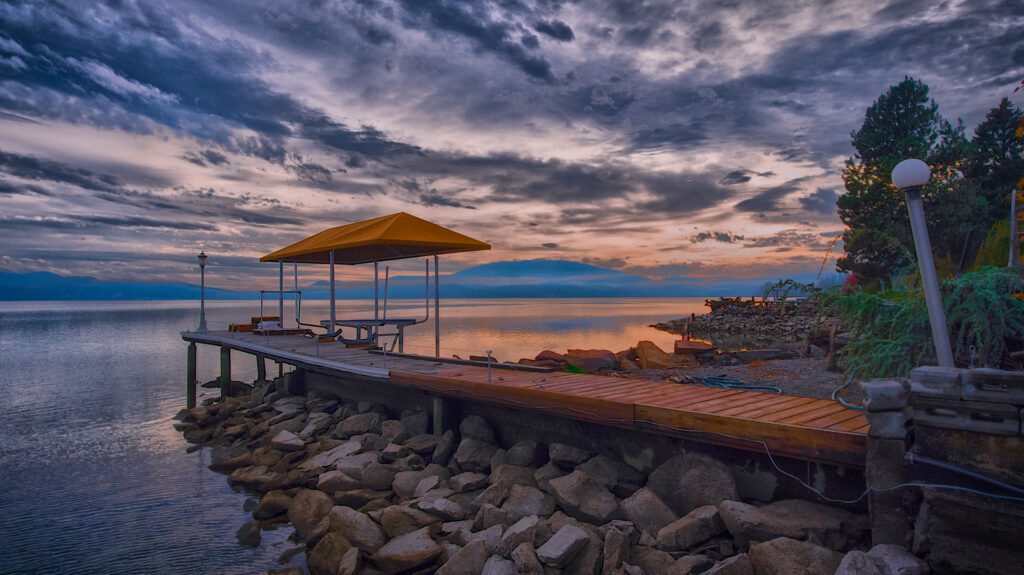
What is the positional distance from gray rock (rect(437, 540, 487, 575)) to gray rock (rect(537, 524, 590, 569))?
58cm

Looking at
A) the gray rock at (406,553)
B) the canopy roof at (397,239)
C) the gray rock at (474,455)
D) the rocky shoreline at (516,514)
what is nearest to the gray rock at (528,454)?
the rocky shoreline at (516,514)

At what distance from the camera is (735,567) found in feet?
13.2

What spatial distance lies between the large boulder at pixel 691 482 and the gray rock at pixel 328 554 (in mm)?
3315

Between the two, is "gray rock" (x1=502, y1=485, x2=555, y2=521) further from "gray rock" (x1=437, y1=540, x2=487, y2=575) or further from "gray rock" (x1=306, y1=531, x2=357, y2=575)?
"gray rock" (x1=306, y1=531, x2=357, y2=575)

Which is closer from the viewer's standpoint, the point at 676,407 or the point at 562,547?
the point at 562,547

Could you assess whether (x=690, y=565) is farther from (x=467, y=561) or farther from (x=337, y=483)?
(x=337, y=483)

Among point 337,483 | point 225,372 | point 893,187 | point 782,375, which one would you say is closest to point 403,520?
point 337,483

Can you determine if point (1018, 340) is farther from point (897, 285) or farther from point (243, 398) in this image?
point (243, 398)

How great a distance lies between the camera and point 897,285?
8516 mm

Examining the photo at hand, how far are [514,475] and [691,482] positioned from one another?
213 cm

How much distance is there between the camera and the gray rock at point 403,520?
5.94 meters

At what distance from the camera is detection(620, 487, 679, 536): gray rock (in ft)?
16.7

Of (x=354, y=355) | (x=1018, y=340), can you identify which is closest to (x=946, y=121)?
(x=1018, y=340)

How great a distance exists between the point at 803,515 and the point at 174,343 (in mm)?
41733
